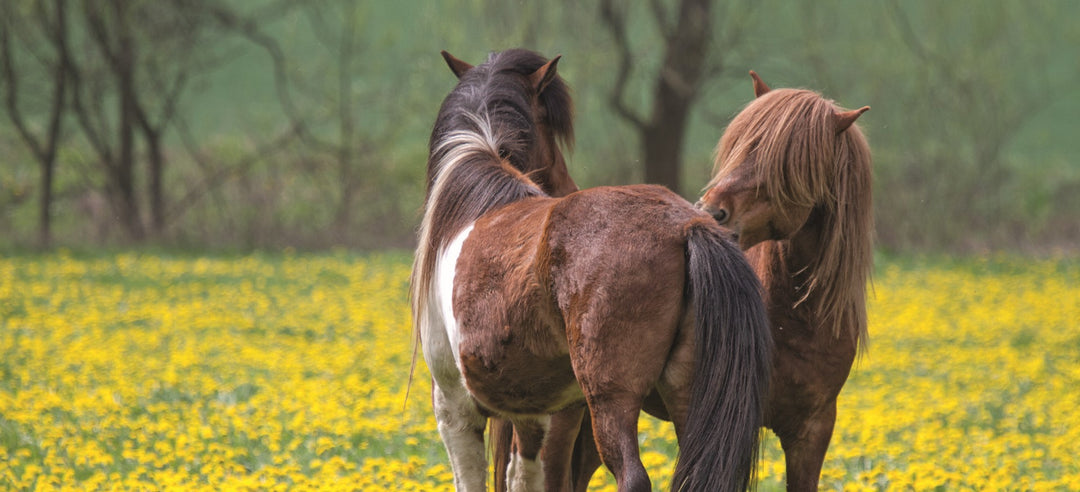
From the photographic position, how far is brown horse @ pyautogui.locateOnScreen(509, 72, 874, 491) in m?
3.31

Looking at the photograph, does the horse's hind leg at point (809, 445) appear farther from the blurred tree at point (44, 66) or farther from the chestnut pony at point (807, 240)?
the blurred tree at point (44, 66)

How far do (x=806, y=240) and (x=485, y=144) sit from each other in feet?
3.84

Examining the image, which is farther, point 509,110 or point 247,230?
point 247,230

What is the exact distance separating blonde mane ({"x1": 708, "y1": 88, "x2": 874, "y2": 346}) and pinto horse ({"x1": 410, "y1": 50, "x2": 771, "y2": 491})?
1.76 feet

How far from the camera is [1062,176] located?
1878 cm

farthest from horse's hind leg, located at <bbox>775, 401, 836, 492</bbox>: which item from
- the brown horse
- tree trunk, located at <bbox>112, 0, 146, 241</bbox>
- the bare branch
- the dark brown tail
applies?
tree trunk, located at <bbox>112, 0, 146, 241</bbox>

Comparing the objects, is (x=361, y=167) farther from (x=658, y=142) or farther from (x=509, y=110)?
(x=509, y=110)

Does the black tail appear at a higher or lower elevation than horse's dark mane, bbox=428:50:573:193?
lower

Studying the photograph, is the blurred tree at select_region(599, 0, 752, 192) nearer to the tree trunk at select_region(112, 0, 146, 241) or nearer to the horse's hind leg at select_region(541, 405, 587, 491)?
the tree trunk at select_region(112, 0, 146, 241)

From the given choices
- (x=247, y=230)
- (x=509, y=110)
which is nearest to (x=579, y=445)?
(x=509, y=110)

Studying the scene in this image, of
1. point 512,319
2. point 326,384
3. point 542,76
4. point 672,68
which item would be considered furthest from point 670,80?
point 512,319

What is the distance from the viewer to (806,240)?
3545 millimetres

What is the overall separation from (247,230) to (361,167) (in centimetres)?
243

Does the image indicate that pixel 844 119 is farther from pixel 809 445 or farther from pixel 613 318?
pixel 613 318
